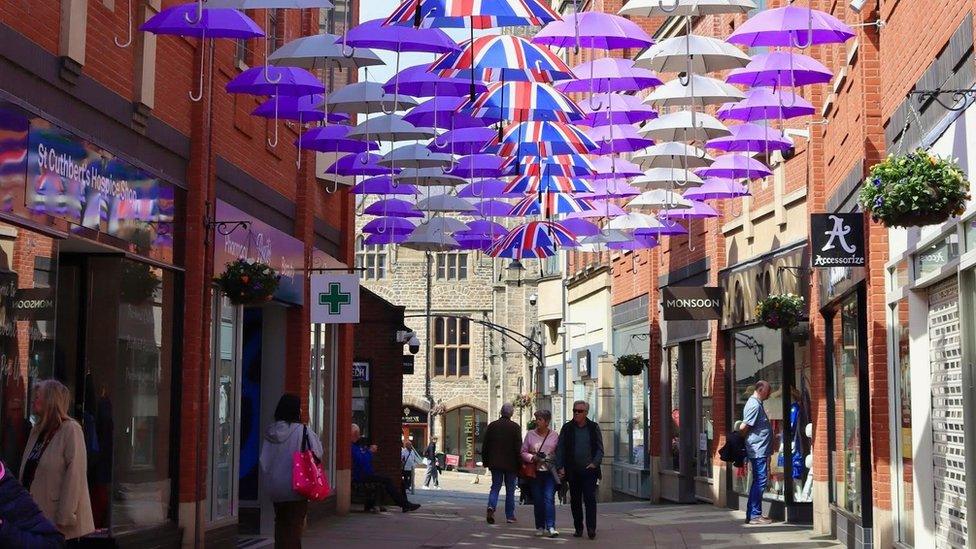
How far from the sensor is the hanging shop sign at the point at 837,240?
1445 cm

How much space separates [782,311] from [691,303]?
4349mm

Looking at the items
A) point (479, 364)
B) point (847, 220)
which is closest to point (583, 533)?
→ point (847, 220)

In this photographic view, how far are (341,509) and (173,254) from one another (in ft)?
27.7

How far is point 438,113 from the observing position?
1758 centimetres

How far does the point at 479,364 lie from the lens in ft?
237

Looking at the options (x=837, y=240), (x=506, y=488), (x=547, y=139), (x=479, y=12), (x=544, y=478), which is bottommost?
(x=506, y=488)

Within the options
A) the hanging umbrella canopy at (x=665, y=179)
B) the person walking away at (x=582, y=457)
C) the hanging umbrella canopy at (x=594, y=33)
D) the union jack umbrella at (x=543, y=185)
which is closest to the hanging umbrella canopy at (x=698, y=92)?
the hanging umbrella canopy at (x=594, y=33)

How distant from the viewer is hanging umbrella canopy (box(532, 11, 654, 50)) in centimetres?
1457

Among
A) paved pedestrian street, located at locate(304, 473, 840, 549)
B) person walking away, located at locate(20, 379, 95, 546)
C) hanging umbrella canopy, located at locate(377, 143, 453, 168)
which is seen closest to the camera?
person walking away, located at locate(20, 379, 95, 546)

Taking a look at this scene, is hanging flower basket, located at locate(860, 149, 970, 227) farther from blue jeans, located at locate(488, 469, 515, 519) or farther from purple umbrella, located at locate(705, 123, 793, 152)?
blue jeans, located at locate(488, 469, 515, 519)

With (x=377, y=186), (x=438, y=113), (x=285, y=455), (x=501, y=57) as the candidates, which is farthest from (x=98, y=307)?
(x=377, y=186)

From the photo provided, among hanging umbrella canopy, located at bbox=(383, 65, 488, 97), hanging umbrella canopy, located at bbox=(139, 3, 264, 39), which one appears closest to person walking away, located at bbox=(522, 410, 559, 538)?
hanging umbrella canopy, located at bbox=(383, 65, 488, 97)

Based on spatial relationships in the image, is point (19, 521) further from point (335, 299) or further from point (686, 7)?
point (335, 299)

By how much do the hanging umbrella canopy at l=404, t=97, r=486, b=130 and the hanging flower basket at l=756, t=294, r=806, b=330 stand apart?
4565 millimetres
